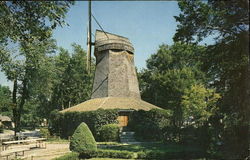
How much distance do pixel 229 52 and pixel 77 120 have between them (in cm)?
2237

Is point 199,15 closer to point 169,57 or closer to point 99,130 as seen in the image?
point 99,130

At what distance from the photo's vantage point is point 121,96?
33.1 meters

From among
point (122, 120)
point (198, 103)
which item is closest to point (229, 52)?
point (198, 103)

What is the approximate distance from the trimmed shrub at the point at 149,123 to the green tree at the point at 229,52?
12796 mm

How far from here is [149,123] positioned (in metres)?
27.0

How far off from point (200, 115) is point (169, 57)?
18.3m

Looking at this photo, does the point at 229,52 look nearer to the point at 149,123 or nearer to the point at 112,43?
the point at 149,123

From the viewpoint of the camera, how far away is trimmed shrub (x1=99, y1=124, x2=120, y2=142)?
25875 millimetres

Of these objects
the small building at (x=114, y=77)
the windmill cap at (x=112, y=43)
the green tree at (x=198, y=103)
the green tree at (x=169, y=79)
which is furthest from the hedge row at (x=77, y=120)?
the windmill cap at (x=112, y=43)

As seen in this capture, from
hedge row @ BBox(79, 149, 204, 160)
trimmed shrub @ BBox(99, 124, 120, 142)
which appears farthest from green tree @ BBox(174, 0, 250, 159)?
trimmed shrub @ BBox(99, 124, 120, 142)

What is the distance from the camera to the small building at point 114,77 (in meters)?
32.2

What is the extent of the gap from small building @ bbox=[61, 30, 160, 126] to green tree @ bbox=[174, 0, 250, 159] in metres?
18.0

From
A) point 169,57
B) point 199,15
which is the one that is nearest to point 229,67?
point 199,15

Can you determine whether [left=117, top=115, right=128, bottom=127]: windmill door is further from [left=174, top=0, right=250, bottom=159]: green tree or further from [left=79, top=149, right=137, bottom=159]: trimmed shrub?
[left=174, top=0, right=250, bottom=159]: green tree
